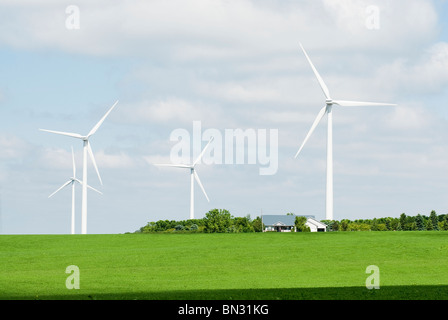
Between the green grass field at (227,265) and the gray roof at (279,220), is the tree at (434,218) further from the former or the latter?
the gray roof at (279,220)

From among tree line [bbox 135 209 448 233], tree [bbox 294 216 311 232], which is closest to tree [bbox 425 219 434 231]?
tree line [bbox 135 209 448 233]

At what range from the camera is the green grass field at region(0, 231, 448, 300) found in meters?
29.5

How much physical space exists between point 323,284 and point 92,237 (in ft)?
151

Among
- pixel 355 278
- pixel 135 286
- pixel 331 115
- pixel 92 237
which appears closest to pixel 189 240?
pixel 92 237

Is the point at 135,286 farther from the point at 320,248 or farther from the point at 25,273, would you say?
the point at 320,248

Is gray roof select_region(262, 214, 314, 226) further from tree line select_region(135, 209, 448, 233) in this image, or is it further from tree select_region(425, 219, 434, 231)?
tree select_region(425, 219, 434, 231)

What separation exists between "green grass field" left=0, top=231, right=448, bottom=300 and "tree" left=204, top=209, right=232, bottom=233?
36.8 m

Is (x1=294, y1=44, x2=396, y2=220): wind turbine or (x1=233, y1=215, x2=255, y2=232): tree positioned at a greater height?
(x1=294, y1=44, x2=396, y2=220): wind turbine

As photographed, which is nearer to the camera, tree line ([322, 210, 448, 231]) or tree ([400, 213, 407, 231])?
tree line ([322, 210, 448, 231])

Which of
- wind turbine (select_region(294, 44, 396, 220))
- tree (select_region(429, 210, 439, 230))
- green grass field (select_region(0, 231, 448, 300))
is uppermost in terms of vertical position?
wind turbine (select_region(294, 44, 396, 220))

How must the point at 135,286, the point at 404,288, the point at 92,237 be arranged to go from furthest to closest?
the point at 92,237 → the point at 135,286 → the point at 404,288

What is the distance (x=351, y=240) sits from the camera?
6688 cm

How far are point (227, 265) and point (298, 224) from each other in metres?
57.0

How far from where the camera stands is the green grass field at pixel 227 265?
2955 centimetres
